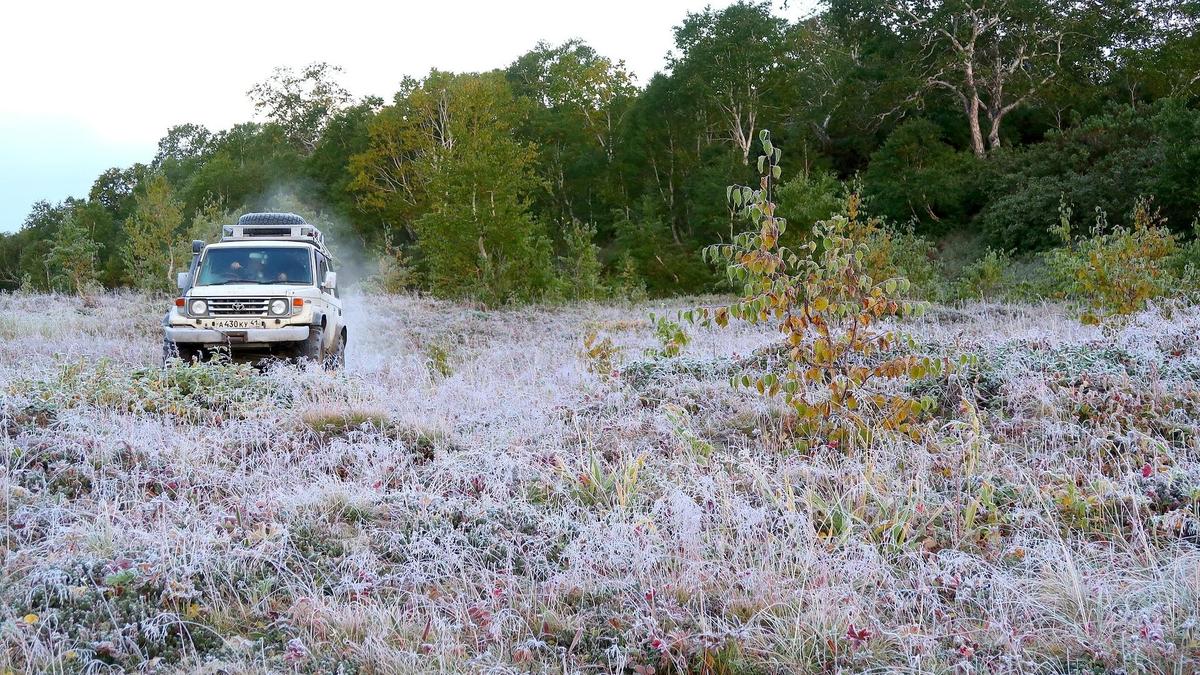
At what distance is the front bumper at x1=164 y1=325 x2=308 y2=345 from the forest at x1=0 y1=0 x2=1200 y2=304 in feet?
35.0

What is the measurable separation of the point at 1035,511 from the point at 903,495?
585 millimetres

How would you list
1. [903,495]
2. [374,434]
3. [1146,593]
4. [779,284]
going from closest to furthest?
[1146,593]
[903,495]
[779,284]
[374,434]

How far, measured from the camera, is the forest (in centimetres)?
2289

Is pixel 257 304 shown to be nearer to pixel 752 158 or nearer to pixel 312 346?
pixel 312 346

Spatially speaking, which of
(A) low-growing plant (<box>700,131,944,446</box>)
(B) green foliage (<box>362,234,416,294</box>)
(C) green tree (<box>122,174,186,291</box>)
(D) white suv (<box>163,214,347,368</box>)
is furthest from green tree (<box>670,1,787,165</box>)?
(A) low-growing plant (<box>700,131,944,446</box>)

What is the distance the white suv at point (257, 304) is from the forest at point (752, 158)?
10496 mm

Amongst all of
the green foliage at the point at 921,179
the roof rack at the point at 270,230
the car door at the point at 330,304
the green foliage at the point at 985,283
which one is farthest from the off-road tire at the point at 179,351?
the green foliage at the point at 921,179

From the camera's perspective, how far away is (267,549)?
381 centimetres

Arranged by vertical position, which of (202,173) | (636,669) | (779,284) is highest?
(202,173)

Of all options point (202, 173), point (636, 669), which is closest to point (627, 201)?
point (202, 173)

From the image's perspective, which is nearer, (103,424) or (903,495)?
(903,495)

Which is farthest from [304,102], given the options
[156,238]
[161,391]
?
[161,391]

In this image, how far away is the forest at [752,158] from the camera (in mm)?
22891

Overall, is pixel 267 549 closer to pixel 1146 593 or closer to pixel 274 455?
pixel 274 455
